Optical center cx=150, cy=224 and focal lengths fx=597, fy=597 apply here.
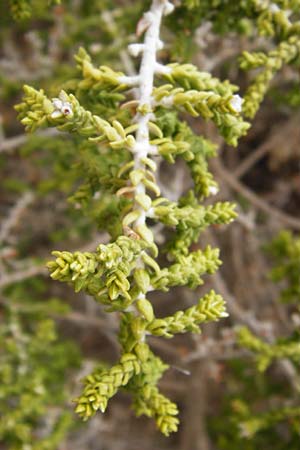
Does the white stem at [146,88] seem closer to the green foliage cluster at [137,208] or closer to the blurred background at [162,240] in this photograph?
the green foliage cluster at [137,208]

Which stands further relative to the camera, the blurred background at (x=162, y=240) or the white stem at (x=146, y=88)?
the blurred background at (x=162, y=240)

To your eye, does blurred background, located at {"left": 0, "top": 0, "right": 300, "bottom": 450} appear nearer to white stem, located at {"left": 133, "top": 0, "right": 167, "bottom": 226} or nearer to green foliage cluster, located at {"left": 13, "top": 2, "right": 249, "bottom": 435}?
white stem, located at {"left": 133, "top": 0, "right": 167, "bottom": 226}

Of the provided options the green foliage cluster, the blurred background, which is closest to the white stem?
the green foliage cluster

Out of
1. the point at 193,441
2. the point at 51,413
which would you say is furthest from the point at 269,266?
the point at 51,413

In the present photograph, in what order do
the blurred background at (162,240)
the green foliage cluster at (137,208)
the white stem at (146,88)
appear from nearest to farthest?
1. the green foliage cluster at (137,208)
2. the white stem at (146,88)
3. the blurred background at (162,240)

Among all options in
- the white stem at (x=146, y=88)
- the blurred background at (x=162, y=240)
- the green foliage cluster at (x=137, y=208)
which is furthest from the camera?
the blurred background at (x=162, y=240)

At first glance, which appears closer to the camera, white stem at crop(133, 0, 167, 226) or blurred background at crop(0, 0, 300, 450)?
white stem at crop(133, 0, 167, 226)

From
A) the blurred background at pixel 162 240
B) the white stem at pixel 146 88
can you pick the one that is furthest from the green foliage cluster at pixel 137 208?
the blurred background at pixel 162 240

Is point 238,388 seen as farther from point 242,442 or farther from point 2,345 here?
point 2,345
